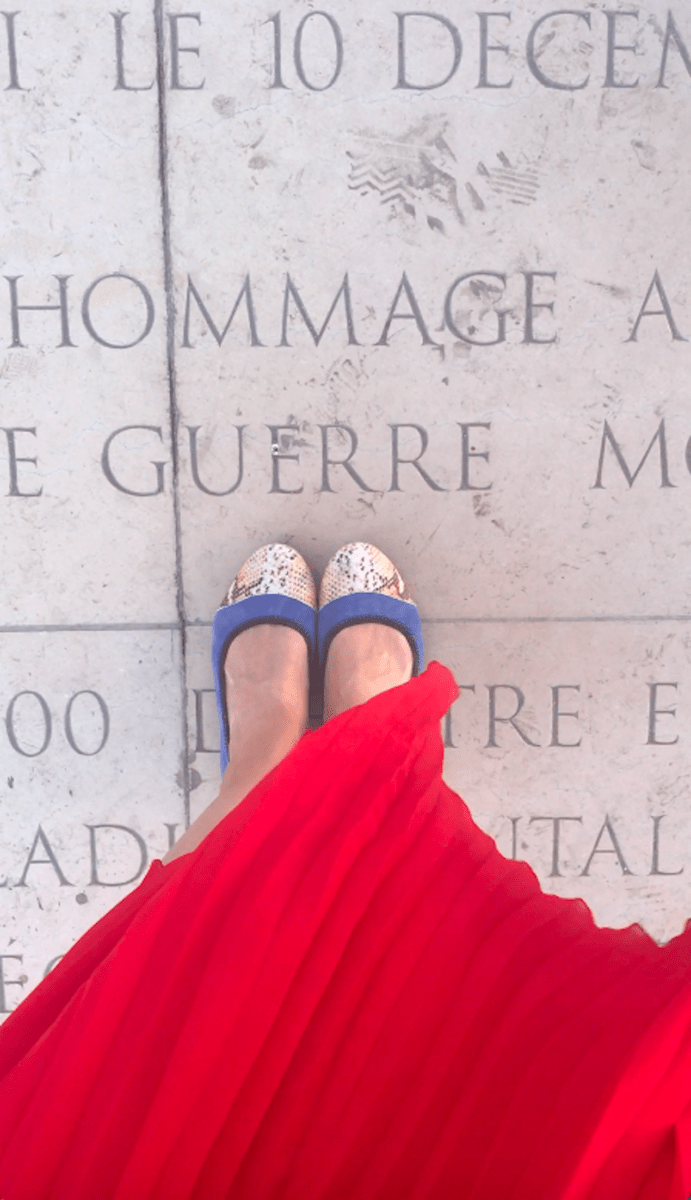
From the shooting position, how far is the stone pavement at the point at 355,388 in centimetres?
79

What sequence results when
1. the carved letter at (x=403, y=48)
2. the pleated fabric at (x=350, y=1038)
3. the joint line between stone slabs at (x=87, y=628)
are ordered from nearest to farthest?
the pleated fabric at (x=350, y=1038) → the carved letter at (x=403, y=48) → the joint line between stone slabs at (x=87, y=628)

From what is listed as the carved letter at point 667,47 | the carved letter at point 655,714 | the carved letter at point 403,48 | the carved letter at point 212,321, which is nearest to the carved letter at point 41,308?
the carved letter at point 212,321

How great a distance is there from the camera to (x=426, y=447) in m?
0.85

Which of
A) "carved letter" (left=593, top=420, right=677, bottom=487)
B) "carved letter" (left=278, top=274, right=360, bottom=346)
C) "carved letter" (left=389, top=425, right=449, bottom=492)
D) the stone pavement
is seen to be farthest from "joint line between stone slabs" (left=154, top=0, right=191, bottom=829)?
"carved letter" (left=593, top=420, right=677, bottom=487)

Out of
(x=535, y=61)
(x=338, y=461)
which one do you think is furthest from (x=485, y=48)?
(x=338, y=461)

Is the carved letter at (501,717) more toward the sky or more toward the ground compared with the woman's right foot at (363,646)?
more toward the ground

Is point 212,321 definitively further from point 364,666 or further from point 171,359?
point 364,666

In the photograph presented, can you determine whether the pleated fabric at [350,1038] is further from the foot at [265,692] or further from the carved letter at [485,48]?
the carved letter at [485,48]

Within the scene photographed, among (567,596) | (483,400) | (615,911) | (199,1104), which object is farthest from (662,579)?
(199,1104)

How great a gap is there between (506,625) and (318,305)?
380 mm

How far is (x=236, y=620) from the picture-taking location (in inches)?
33.7

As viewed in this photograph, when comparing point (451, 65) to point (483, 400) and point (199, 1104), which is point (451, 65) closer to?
point (483, 400)

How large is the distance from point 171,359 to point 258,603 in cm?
26

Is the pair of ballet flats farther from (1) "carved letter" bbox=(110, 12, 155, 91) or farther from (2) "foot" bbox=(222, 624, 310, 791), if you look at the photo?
(1) "carved letter" bbox=(110, 12, 155, 91)
